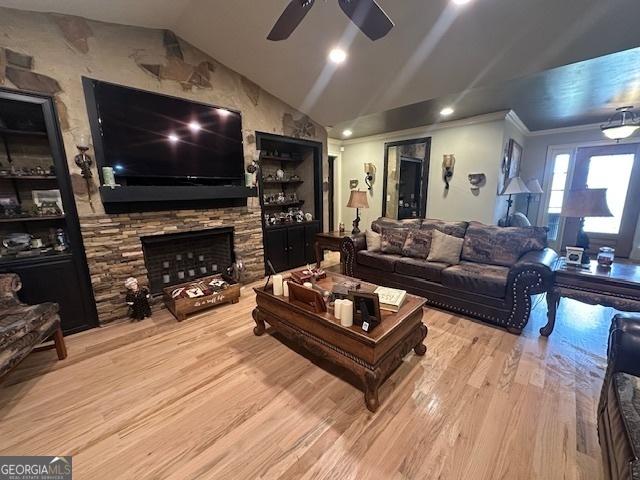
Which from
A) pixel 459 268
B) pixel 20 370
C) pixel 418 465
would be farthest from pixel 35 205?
pixel 459 268

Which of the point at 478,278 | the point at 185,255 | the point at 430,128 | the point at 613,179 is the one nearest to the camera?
the point at 478,278

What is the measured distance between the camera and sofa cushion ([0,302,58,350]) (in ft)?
5.50

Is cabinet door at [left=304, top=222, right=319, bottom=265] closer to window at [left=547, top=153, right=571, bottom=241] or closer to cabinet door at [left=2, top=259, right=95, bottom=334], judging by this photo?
cabinet door at [left=2, top=259, right=95, bottom=334]

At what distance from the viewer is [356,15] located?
1.50m

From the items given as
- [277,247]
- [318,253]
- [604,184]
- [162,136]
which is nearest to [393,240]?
[318,253]

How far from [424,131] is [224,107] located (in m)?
3.54

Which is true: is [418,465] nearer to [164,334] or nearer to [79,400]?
[79,400]

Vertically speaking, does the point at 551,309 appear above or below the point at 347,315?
below

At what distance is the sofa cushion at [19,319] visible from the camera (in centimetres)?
168

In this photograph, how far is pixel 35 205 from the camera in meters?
2.37

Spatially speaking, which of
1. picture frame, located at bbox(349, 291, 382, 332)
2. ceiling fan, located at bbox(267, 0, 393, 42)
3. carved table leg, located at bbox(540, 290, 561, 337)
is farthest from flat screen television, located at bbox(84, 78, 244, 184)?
carved table leg, located at bbox(540, 290, 561, 337)

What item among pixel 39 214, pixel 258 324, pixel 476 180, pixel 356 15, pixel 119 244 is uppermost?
pixel 356 15

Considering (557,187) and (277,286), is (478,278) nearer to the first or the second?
(277,286)

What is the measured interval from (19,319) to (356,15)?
119 inches
